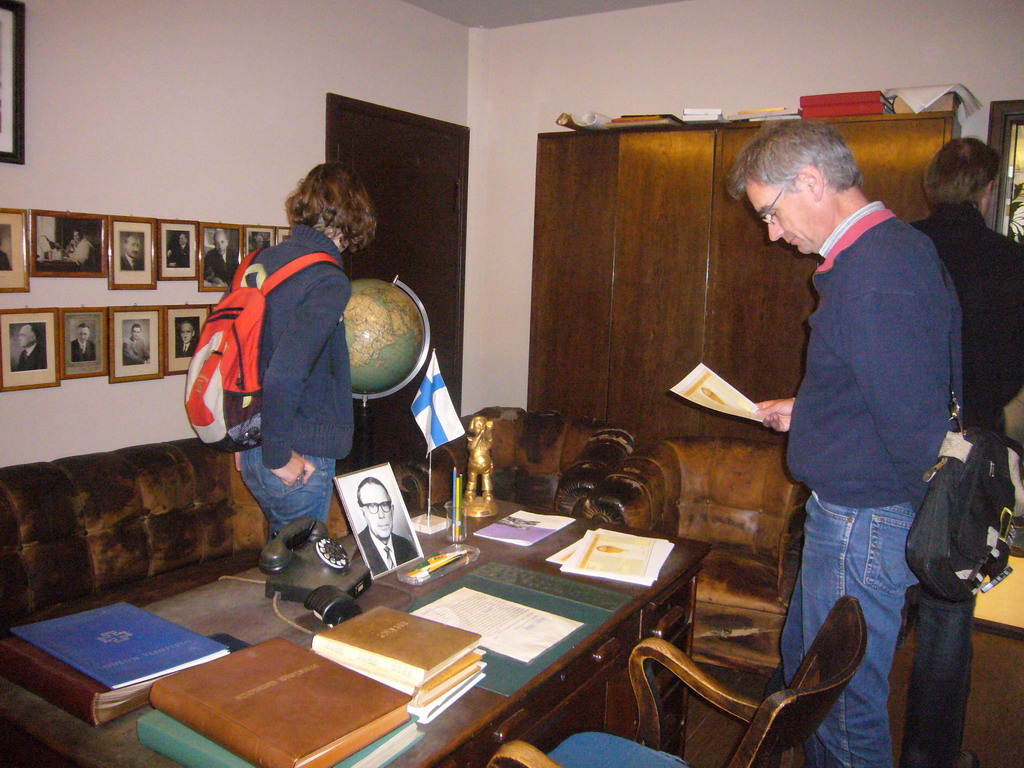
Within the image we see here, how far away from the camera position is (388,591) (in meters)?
1.81

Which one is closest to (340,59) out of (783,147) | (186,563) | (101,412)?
(101,412)

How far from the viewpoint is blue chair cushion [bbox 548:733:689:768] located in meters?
1.62

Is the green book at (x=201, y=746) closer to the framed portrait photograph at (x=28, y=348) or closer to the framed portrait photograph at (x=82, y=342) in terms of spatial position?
the framed portrait photograph at (x=28, y=348)

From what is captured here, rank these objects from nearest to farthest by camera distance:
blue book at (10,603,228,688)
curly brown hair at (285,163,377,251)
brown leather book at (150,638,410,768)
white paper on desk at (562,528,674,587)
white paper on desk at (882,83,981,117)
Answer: brown leather book at (150,638,410,768) < blue book at (10,603,228,688) < white paper on desk at (562,528,674,587) < curly brown hair at (285,163,377,251) < white paper on desk at (882,83,981,117)

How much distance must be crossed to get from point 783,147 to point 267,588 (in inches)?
62.4

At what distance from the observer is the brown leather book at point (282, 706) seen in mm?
1082

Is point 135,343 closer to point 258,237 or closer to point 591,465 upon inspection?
point 258,237

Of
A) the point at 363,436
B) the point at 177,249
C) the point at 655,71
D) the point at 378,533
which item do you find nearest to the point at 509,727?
the point at 378,533

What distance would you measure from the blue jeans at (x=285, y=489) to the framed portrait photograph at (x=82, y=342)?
1137 mm

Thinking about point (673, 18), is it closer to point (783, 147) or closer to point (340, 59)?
point (340, 59)

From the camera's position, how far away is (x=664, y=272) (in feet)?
13.5

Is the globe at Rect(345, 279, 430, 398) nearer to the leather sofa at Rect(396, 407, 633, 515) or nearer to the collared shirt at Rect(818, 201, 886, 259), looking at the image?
the leather sofa at Rect(396, 407, 633, 515)

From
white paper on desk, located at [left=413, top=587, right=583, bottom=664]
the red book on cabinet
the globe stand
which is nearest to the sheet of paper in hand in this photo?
white paper on desk, located at [left=413, top=587, right=583, bottom=664]

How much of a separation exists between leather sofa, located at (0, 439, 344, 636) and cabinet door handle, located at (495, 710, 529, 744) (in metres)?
1.55
